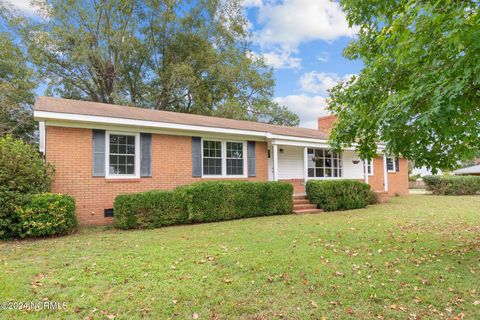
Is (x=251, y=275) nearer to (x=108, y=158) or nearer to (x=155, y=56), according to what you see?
(x=108, y=158)

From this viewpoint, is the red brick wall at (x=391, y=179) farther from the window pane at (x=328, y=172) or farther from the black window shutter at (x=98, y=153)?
the black window shutter at (x=98, y=153)

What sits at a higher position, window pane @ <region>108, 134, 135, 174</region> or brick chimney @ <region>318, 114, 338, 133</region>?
brick chimney @ <region>318, 114, 338, 133</region>

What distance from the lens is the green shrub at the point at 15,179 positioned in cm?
689

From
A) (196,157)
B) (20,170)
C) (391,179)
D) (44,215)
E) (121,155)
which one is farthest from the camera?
(391,179)

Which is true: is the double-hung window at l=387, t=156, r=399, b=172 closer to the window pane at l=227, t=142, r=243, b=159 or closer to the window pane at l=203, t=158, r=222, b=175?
the window pane at l=227, t=142, r=243, b=159

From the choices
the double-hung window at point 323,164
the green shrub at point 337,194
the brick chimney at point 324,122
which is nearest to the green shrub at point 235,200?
the green shrub at point 337,194

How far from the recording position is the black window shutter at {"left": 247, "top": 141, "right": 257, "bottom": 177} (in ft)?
40.2

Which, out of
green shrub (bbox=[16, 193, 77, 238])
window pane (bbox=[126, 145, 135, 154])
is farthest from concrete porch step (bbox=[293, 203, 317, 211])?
green shrub (bbox=[16, 193, 77, 238])

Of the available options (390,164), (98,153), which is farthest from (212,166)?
(390,164)

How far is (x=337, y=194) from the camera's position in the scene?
12242 millimetres

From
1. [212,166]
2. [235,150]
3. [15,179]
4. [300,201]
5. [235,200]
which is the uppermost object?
[235,150]

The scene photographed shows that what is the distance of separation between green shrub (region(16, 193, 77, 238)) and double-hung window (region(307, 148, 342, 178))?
1045 cm

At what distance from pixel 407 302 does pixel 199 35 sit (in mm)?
24145

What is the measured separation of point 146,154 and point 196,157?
1.83 meters
